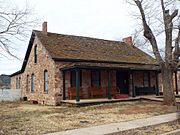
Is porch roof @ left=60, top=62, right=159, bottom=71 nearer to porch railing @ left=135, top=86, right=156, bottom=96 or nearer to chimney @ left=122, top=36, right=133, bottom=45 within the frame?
porch railing @ left=135, top=86, right=156, bottom=96

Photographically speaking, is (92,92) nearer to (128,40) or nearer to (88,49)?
(88,49)

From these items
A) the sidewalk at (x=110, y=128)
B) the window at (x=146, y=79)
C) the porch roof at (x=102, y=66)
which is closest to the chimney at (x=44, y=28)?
the porch roof at (x=102, y=66)

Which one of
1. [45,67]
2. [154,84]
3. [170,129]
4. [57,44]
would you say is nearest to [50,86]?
[45,67]

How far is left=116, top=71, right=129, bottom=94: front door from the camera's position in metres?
22.6

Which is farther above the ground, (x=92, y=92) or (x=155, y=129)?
(x=92, y=92)

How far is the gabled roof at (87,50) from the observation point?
19.9m

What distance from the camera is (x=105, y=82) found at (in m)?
21.3

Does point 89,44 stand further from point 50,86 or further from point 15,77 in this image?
point 15,77

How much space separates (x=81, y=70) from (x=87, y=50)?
274cm

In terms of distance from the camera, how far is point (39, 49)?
22.1m

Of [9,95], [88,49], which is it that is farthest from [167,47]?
[9,95]

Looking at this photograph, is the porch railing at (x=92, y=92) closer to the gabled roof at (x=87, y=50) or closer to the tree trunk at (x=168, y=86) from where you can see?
the gabled roof at (x=87, y=50)

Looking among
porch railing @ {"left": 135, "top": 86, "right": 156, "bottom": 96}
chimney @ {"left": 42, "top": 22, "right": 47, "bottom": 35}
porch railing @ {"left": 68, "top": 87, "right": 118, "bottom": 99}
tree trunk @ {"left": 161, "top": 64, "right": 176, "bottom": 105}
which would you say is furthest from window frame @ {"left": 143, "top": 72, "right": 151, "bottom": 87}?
chimney @ {"left": 42, "top": 22, "right": 47, "bottom": 35}

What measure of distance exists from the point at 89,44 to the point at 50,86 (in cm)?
646
